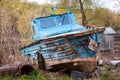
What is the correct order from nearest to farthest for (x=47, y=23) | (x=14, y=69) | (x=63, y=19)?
(x=14, y=69), (x=47, y=23), (x=63, y=19)

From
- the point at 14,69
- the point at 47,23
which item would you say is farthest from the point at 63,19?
the point at 14,69

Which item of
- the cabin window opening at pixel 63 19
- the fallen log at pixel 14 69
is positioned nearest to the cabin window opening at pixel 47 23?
the cabin window opening at pixel 63 19

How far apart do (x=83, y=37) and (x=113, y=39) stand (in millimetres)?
18913

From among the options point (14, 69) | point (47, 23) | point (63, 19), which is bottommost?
point (14, 69)

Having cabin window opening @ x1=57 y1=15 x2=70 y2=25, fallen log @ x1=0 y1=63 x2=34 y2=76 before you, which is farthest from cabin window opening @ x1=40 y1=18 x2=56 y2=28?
fallen log @ x1=0 y1=63 x2=34 y2=76

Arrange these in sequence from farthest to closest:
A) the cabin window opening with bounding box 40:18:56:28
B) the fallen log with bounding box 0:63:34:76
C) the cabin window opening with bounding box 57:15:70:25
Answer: the cabin window opening with bounding box 57:15:70:25, the cabin window opening with bounding box 40:18:56:28, the fallen log with bounding box 0:63:34:76

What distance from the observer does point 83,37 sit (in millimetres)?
12891

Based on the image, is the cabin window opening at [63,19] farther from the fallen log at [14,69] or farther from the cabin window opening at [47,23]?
the fallen log at [14,69]

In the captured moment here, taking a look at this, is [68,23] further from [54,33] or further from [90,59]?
[90,59]

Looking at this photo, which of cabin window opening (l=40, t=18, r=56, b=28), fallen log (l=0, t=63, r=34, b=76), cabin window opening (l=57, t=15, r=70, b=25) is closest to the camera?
fallen log (l=0, t=63, r=34, b=76)

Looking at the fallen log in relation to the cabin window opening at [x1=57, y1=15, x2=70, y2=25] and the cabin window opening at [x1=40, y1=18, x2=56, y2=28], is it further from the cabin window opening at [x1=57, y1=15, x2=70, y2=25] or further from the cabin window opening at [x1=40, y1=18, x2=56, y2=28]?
the cabin window opening at [x1=57, y1=15, x2=70, y2=25]

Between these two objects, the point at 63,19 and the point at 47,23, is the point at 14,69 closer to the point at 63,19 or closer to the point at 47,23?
the point at 47,23

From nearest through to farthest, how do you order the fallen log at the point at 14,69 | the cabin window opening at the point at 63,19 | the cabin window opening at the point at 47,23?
the fallen log at the point at 14,69 → the cabin window opening at the point at 47,23 → the cabin window opening at the point at 63,19

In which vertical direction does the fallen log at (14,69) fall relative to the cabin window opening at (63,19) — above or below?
below
